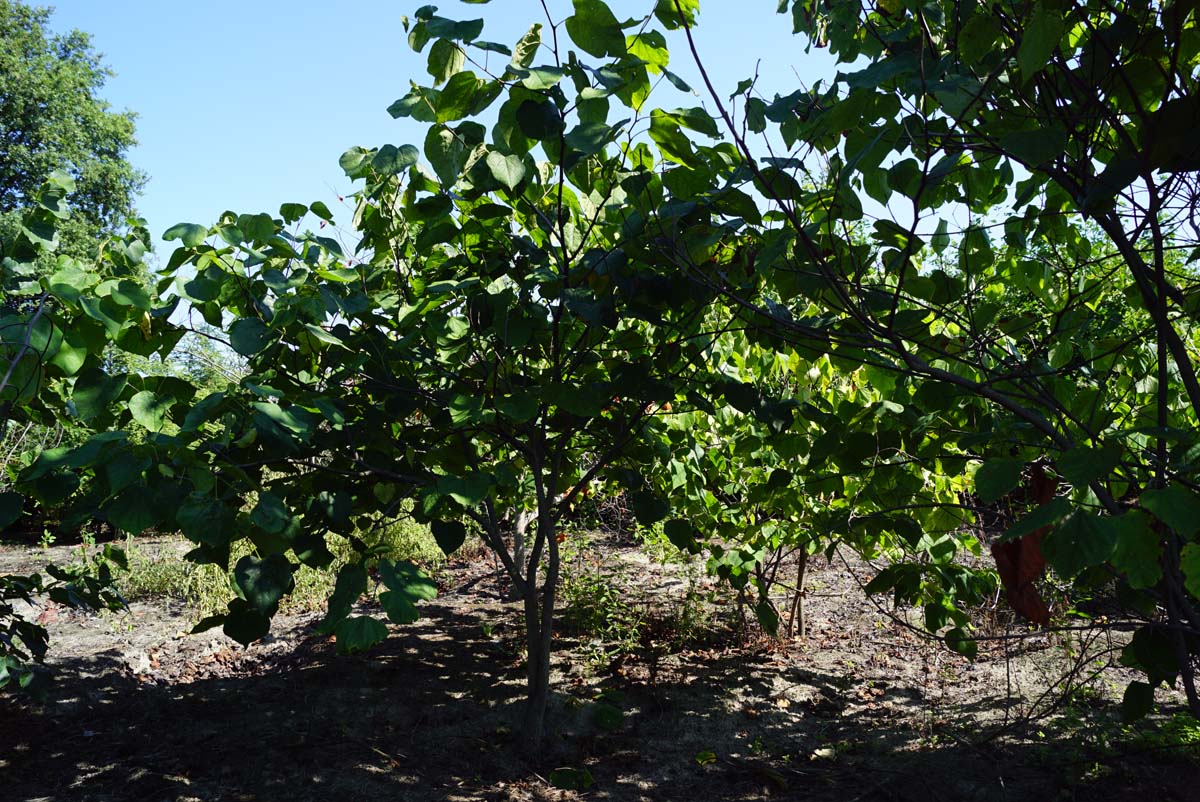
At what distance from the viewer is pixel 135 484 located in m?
1.56

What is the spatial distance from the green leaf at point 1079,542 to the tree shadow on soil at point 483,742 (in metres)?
1.91

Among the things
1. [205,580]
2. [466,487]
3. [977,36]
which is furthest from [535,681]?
[205,580]

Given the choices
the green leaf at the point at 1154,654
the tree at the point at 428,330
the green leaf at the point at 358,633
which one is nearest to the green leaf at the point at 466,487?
the tree at the point at 428,330

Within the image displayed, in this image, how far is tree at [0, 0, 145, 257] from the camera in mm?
17672

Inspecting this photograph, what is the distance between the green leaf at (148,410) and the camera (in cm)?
168

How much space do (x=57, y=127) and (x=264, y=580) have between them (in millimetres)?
21400

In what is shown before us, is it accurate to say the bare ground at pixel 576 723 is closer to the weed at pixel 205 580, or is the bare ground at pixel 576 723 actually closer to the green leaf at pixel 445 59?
the weed at pixel 205 580

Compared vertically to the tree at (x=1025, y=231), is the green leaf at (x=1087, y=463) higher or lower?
lower

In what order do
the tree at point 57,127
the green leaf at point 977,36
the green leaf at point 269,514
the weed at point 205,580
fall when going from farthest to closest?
1. the tree at point 57,127
2. the weed at point 205,580
3. the green leaf at point 269,514
4. the green leaf at point 977,36

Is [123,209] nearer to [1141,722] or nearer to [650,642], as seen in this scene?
[650,642]

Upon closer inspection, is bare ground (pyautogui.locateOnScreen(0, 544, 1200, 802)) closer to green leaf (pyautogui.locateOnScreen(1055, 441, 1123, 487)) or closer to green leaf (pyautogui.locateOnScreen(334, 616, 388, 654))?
green leaf (pyautogui.locateOnScreen(1055, 441, 1123, 487))

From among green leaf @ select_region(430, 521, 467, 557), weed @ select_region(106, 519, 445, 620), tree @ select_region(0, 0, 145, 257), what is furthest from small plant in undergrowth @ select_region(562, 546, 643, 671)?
tree @ select_region(0, 0, 145, 257)

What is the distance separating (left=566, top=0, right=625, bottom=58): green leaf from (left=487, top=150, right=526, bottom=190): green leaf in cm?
30

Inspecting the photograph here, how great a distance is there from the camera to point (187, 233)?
1.87 m
